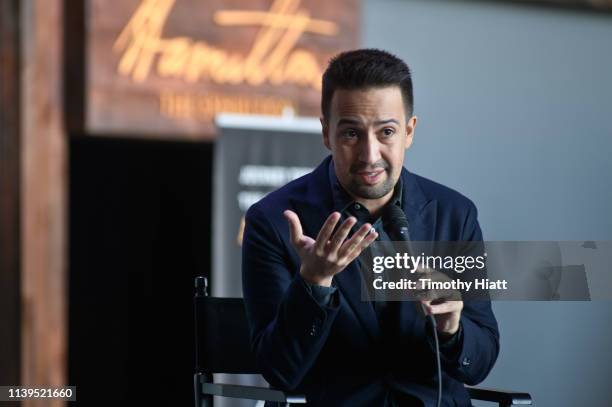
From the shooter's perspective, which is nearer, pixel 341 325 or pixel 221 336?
pixel 341 325

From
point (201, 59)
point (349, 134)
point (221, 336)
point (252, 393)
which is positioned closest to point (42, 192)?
point (201, 59)

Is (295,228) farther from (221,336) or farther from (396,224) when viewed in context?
(221,336)

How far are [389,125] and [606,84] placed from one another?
4440 millimetres

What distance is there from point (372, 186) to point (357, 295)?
22cm

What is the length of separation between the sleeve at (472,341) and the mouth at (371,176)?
0.80 feet

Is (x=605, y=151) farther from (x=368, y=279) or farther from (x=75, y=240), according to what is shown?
(x=368, y=279)

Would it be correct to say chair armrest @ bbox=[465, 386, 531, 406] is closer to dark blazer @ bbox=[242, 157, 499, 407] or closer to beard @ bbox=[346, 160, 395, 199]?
dark blazer @ bbox=[242, 157, 499, 407]

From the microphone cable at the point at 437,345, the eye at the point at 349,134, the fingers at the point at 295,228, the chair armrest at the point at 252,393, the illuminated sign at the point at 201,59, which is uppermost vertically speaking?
the illuminated sign at the point at 201,59

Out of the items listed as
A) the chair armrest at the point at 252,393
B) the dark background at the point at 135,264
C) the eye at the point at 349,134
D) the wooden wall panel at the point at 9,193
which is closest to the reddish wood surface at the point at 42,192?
the wooden wall panel at the point at 9,193

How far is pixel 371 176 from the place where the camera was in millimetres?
2084

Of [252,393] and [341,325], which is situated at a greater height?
[341,325]

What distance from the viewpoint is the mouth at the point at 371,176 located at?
2.08 metres

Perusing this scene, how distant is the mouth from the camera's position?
6.82ft

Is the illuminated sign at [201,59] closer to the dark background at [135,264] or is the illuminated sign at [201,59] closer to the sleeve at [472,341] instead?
the dark background at [135,264]
